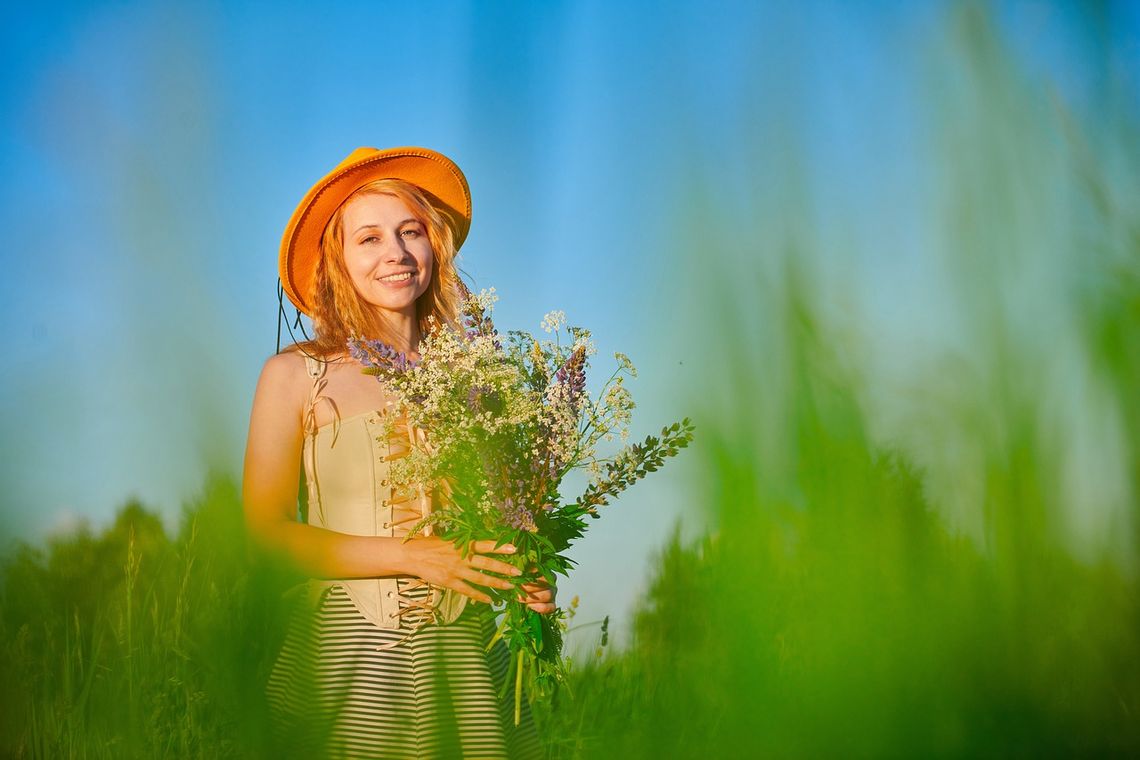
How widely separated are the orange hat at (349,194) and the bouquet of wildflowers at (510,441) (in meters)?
0.70

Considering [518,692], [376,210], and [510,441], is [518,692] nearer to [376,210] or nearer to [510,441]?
[510,441]

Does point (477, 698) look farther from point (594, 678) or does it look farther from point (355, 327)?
point (355, 327)

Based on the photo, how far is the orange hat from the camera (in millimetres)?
2637

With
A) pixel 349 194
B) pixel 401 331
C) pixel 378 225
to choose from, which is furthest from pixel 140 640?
pixel 349 194

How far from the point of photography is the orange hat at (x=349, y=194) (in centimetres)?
264

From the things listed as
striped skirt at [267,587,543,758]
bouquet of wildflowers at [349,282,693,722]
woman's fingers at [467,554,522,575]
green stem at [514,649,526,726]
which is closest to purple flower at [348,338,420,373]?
bouquet of wildflowers at [349,282,693,722]

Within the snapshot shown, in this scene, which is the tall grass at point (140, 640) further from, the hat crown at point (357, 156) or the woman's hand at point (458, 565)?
the hat crown at point (357, 156)

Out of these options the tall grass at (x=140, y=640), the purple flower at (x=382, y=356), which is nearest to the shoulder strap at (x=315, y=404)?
the purple flower at (x=382, y=356)

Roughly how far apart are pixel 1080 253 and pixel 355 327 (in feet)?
5.72

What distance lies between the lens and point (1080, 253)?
1414 millimetres

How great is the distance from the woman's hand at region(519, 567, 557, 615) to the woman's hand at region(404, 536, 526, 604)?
49mm

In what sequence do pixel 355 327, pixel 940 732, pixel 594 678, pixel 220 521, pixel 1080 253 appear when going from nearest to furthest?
pixel 220 521 → pixel 940 732 → pixel 1080 253 → pixel 355 327 → pixel 594 678

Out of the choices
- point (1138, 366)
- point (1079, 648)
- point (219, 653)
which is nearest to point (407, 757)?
point (219, 653)

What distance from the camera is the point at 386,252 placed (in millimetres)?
2543
